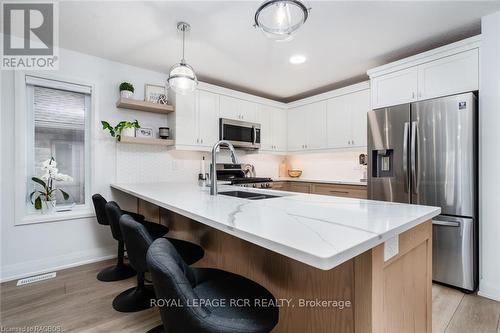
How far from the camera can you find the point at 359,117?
3.52m

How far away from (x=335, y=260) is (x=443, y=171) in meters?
2.27

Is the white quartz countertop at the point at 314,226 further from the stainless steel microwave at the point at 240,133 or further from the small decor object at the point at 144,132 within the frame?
the stainless steel microwave at the point at 240,133

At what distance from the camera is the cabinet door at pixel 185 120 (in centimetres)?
329

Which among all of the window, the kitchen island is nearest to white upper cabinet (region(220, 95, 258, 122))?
the window

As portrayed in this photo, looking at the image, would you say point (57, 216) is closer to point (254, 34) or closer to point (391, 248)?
point (254, 34)

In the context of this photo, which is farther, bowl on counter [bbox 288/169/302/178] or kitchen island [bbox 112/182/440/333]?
bowl on counter [bbox 288/169/302/178]

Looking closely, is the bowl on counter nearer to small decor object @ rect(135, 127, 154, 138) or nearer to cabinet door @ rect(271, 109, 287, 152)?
cabinet door @ rect(271, 109, 287, 152)

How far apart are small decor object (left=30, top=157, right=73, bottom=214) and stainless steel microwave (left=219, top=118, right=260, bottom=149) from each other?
2.00 m

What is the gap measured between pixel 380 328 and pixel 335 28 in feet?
7.87

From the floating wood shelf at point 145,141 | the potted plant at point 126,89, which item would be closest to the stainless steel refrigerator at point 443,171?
the floating wood shelf at point 145,141

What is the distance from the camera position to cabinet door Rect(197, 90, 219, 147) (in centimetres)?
349

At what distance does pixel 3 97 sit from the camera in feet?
7.99

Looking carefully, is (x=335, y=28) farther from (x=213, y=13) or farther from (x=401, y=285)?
(x=401, y=285)

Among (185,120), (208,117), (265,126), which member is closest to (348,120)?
(265,126)
